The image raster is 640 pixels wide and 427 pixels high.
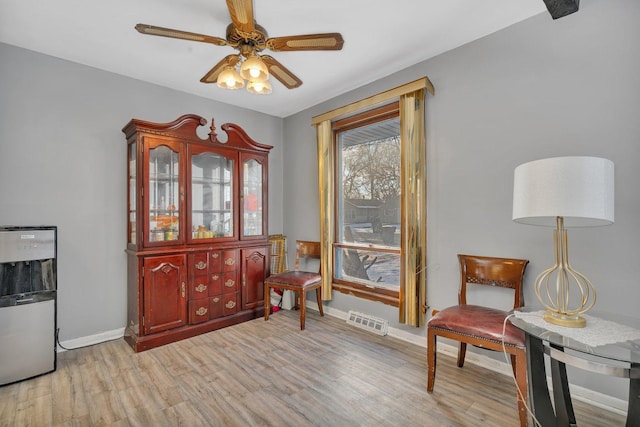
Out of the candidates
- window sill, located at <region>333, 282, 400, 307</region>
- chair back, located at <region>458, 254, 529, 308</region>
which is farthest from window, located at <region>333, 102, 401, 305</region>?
chair back, located at <region>458, 254, 529, 308</region>

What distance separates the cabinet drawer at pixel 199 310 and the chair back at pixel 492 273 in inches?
95.6

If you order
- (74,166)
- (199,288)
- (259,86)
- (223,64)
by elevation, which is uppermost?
(223,64)

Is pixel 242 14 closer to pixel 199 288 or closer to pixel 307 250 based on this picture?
pixel 199 288

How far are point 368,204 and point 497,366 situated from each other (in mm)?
1827

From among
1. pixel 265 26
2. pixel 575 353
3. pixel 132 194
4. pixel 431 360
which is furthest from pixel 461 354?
pixel 132 194

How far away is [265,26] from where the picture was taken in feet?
7.47

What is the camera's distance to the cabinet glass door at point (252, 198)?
3496 millimetres

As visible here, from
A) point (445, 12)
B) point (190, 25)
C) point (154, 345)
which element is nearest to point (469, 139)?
point (445, 12)

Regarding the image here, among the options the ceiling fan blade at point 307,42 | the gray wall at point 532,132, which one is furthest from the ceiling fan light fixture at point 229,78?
the gray wall at point 532,132

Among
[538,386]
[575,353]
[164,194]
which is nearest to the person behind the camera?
[575,353]

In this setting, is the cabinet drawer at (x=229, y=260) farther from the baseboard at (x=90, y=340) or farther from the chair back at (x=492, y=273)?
the chair back at (x=492, y=273)

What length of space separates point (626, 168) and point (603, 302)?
849 mm

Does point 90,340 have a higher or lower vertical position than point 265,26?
lower

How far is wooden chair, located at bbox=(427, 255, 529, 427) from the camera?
5.54ft
